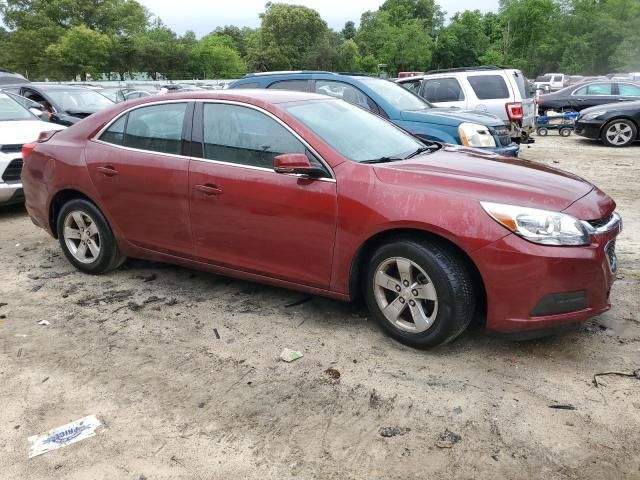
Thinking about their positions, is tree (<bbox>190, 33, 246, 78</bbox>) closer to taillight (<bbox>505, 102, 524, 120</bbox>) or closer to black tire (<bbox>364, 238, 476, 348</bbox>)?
taillight (<bbox>505, 102, 524, 120</bbox>)

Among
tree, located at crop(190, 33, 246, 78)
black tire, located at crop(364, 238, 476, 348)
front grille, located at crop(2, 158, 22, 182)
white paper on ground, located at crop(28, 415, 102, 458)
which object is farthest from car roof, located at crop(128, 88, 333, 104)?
tree, located at crop(190, 33, 246, 78)

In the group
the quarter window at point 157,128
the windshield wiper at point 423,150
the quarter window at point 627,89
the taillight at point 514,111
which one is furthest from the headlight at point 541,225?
the quarter window at point 627,89

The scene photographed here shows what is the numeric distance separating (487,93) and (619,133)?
4491 millimetres

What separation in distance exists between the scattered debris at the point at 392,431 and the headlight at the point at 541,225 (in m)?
1.23

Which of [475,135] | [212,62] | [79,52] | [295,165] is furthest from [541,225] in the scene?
[212,62]

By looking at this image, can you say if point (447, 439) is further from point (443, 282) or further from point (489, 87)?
point (489, 87)

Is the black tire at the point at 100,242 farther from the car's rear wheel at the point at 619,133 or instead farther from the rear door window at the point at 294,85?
the car's rear wheel at the point at 619,133

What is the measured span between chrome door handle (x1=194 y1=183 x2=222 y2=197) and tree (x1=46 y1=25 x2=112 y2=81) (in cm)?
4779

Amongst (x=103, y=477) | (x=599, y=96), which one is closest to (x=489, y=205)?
(x=103, y=477)

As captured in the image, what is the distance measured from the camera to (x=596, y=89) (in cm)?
1584

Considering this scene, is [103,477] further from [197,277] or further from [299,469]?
[197,277]

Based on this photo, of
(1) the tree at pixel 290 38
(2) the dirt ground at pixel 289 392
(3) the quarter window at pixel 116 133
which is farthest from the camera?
(1) the tree at pixel 290 38

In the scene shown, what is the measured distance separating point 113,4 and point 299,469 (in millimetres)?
64411

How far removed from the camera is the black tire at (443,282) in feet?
10.6
